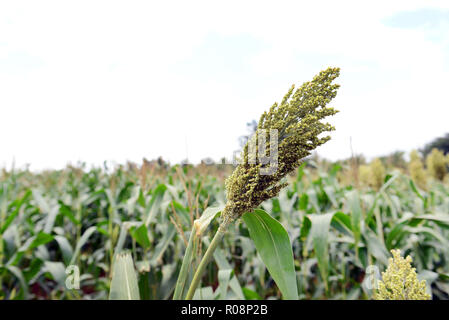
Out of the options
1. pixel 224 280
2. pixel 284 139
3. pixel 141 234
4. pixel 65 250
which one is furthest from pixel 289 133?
pixel 65 250

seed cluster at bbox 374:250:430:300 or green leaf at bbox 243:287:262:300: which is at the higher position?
seed cluster at bbox 374:250:430:300

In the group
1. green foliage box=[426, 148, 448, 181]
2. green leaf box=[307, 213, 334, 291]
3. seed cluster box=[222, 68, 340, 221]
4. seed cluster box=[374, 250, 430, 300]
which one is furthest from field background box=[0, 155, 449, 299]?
green foliage box=[426, 148, 448, 181]

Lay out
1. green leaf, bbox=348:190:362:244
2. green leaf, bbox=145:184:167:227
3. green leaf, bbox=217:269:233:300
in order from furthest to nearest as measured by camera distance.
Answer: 1. green leaf, bbox=145:184:167:227
2. green leaf, bbox=348:190:362:244
3. green leaf, bbox=217:269:233:300

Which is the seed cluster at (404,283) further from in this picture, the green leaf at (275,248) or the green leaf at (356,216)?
the green leaf at (356,216)

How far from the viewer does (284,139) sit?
89 centimetres

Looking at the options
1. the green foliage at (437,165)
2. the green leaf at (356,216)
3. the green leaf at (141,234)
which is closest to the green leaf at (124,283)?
the green leaf at (141,234)

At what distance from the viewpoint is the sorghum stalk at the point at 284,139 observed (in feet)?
2.85

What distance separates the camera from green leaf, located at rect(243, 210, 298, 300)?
981 mm

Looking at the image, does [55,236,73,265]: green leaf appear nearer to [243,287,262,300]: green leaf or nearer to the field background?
the field background

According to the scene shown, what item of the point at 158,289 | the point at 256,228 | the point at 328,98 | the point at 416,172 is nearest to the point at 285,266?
the point at 256,228

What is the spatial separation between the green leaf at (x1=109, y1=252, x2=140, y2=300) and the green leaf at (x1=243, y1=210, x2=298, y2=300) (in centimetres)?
59
